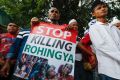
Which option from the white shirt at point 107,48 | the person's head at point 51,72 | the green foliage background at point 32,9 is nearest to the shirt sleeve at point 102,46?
the white shirt at point 107,48

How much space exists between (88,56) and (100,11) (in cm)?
64

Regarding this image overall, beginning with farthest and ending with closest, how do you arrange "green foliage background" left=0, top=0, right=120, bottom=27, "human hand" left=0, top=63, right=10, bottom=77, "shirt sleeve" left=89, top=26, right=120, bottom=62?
"green foliage background" left=0, top=0, right=120, bottom=27 → "human hand" left=0, top=63, right=10, bottom=77 → "shirt sleeve" left=89, top=26, right=120, bottom=62

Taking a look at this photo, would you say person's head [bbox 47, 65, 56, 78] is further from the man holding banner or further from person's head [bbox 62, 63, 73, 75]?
person's head [bbox 62, 63, 73, 75]

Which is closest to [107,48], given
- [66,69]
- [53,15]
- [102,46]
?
[102,46]

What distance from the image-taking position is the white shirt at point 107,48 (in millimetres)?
4094

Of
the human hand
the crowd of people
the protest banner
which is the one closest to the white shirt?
the crowd of people

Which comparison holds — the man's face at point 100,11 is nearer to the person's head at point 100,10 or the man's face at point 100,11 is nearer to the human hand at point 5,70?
the person's head at point 100,10

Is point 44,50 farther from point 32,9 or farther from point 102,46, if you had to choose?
point 32,9

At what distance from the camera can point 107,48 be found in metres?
4.15

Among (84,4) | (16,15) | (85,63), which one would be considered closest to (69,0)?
(84,4)

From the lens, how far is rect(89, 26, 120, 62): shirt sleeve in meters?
4.09

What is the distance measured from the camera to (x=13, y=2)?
2336 cm

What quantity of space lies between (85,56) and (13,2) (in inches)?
748

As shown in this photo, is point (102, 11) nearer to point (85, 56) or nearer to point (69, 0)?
point (85, 56)
